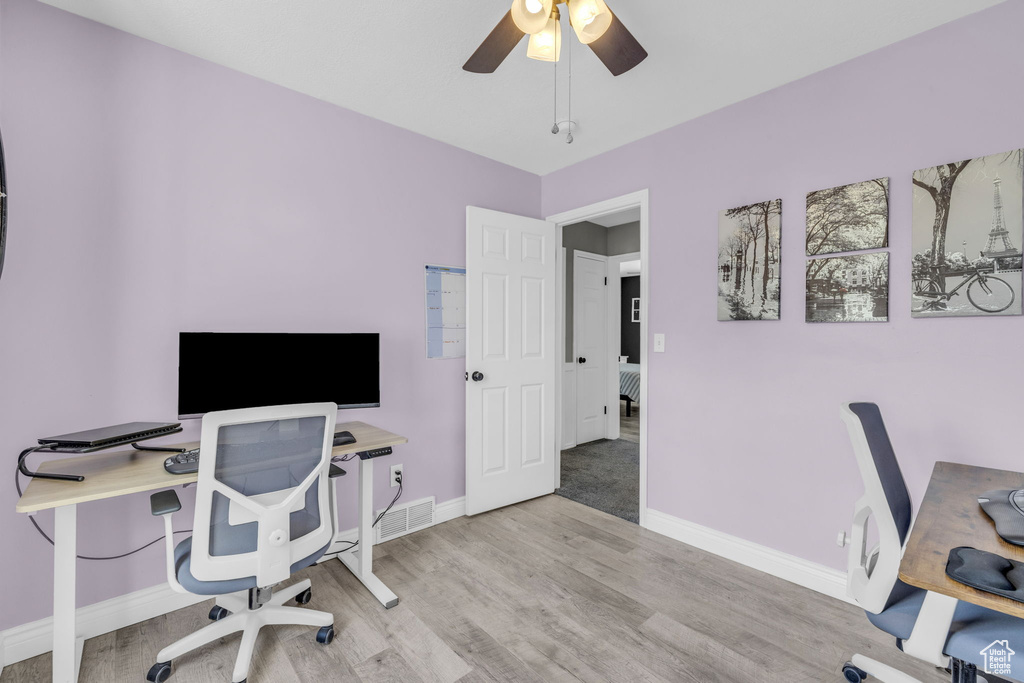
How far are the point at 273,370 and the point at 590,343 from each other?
355 centimetres

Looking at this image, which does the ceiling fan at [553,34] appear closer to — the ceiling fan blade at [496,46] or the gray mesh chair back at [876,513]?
the ceiling fan blade at [496,46]

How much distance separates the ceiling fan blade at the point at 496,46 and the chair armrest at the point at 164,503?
74.5 inches

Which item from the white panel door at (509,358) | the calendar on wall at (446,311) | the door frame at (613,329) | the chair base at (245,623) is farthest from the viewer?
the door frame at (613,329)

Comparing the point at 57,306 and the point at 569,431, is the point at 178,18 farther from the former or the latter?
the point at 569,431

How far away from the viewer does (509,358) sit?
330cm

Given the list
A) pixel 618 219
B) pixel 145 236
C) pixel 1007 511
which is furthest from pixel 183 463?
pixel 618 219

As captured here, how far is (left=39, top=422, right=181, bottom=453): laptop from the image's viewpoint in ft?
5.24

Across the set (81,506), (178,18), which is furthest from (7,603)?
(178,18)

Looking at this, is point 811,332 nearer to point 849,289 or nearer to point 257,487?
point 849,289

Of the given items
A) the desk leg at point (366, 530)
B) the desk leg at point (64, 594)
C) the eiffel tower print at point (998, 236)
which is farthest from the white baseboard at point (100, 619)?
the eiffel tower print at point (998, 236)

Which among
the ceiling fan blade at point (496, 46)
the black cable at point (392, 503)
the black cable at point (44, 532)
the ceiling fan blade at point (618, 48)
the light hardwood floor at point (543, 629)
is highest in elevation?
the ceiling fan blade at point (496, 46)

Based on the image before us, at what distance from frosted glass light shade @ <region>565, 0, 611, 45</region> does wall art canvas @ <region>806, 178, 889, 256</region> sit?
4.83ft

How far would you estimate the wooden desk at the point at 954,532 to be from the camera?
0.90 m

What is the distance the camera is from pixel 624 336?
9062mm
